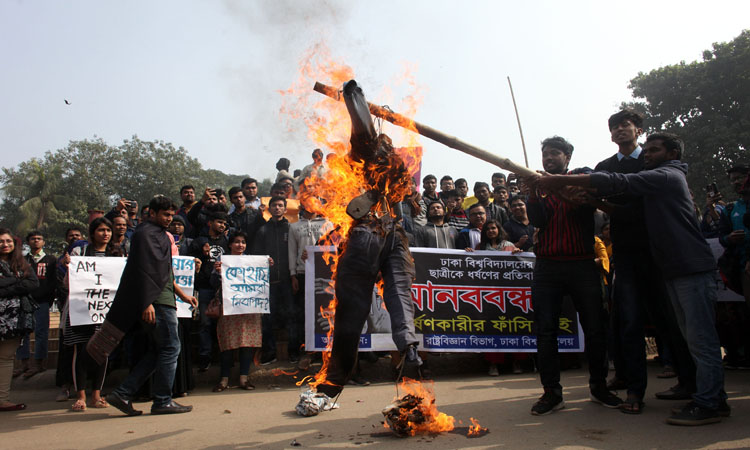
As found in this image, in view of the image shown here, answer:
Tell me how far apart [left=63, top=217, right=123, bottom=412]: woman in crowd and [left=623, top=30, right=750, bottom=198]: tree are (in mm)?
28097

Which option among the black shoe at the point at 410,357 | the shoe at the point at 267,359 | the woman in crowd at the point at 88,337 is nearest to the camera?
the black shoe at the point at 410,357

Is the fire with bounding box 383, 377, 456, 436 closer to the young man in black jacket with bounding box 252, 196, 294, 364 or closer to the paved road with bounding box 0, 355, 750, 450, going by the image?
the paved road with bounding box 0, 355, 750, 450

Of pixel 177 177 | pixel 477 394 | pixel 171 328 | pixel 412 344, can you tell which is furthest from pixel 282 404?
pixel 177 177

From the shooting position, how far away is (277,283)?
25.3 feet

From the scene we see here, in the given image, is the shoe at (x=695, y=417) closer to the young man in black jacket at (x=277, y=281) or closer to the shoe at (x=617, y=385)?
the shoe at (x=617, y=385)

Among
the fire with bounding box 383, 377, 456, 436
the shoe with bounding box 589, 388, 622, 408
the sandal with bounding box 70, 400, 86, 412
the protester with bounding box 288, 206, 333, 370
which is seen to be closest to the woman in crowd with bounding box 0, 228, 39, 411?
the sandal with bounding box 70, 400, 86, 412

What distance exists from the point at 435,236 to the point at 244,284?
296cm

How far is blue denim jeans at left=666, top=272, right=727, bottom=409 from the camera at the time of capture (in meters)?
3.97

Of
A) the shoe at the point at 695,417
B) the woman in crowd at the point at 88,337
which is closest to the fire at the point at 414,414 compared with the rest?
the shoe at the point at 695,417

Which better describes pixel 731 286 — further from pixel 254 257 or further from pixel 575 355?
pixel 254 257

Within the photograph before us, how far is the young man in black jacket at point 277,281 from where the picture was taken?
7551 mm

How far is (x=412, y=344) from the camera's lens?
371 centimetres

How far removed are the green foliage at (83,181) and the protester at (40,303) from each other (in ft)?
104

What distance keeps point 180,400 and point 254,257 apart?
6.82ft
